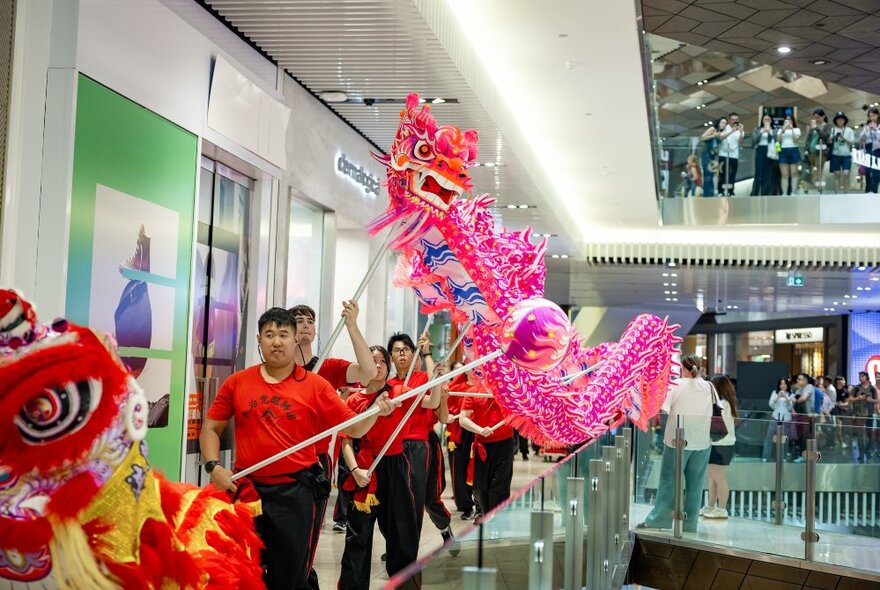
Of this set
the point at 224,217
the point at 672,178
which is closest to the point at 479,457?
the point at 224,217

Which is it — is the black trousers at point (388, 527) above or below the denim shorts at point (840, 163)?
below

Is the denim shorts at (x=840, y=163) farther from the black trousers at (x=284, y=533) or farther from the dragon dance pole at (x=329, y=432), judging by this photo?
the black trousers at (x=284, y=533)

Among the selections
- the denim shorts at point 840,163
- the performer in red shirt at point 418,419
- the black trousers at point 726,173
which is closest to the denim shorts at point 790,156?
the denim shorts at point 840,163

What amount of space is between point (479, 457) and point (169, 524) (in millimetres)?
5518

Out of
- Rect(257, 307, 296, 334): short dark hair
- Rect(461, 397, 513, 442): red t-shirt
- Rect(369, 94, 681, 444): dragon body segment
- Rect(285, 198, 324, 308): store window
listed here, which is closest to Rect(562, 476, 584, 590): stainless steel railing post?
Rect(369, 94, 681, 444): dragon body segment

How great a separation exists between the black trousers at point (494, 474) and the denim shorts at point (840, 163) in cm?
946

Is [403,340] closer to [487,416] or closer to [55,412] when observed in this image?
[487,416]

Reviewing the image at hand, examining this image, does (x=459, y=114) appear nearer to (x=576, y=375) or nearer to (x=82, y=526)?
(x=576, y=375)

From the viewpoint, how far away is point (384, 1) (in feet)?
18.7

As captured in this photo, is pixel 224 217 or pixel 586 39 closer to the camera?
pixel 224 217

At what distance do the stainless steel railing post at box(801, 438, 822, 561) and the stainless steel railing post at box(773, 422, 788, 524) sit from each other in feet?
0.58

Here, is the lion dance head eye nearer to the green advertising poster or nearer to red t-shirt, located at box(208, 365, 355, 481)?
red t-shirt, located at box(208, 365, 355, 481)

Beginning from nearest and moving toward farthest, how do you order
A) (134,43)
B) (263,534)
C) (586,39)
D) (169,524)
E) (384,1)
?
(169,524) → (263,534) → (134,43) → (384,1) → (586,39)

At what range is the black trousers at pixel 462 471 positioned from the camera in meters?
8.34
